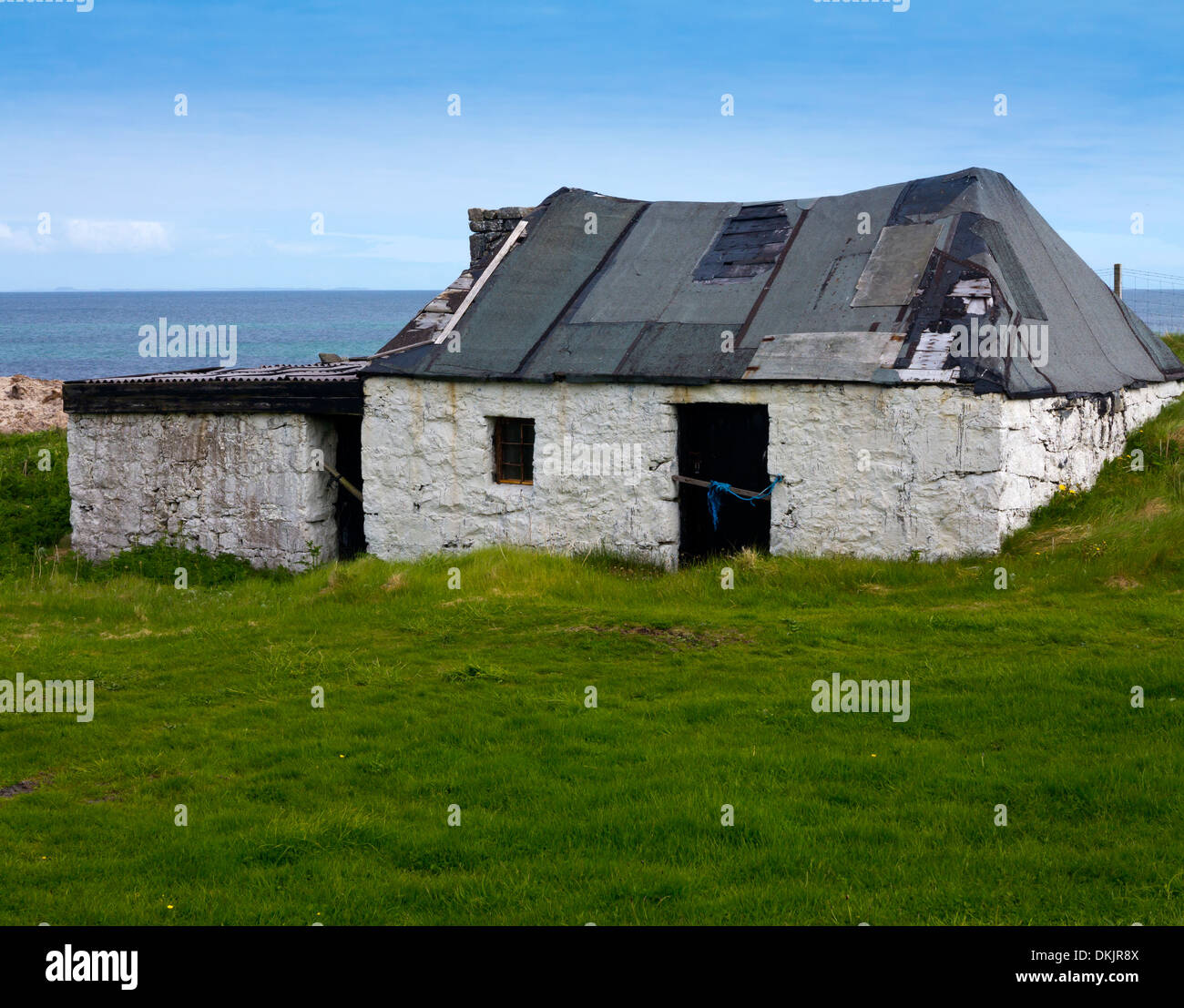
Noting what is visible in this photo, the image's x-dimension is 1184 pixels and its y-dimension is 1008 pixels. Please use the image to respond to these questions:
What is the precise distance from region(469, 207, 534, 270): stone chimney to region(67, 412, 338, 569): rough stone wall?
402cm

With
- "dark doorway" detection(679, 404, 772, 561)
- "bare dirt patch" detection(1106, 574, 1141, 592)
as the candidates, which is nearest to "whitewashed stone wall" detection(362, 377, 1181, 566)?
"bare dirt patch" detection(1106, 574, 1141, 592)

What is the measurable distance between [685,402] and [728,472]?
209 centimetres

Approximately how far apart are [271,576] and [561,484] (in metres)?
4.20

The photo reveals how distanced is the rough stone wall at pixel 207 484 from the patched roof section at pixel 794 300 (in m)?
1.83

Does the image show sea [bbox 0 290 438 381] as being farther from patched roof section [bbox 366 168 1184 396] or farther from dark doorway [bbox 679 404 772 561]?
dark doorway [bbox 679 404 772 561]

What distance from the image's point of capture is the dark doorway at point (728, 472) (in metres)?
15.6

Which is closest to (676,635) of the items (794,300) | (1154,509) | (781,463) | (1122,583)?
(781,463)

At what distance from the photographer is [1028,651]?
1006cm

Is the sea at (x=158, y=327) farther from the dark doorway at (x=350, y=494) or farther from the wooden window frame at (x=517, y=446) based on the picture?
the wooden window frame at (x=517, y=446)

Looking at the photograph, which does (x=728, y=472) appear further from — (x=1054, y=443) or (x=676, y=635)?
(x=676, y=635)

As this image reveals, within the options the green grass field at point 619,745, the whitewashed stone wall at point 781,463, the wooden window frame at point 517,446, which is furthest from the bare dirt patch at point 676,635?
the wooden window frame at point 517,446

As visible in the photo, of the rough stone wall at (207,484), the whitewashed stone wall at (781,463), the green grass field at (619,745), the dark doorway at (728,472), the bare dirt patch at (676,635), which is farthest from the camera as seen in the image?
the rough stone wall at (207,484)

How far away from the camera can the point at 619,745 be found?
8398 millimetres

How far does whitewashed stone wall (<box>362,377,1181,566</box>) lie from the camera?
41.6ft
